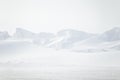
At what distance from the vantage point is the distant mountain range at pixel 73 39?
238cm

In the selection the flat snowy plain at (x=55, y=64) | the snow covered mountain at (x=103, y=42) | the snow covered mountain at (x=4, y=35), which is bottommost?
the flat snowy plain at (x=55, y=64)

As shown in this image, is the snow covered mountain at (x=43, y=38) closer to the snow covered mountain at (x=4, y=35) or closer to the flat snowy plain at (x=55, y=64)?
the flat snowy plain at (x=55, y=64)

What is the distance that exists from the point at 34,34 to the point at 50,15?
30 centimetres

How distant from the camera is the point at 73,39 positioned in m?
2.43

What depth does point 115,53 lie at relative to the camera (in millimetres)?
2340

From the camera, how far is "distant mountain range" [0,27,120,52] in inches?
93.7

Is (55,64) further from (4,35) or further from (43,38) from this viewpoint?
(4,35)

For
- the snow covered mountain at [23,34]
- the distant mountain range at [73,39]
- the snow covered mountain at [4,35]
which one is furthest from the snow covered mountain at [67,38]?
the snow covered mountain at [4,35]

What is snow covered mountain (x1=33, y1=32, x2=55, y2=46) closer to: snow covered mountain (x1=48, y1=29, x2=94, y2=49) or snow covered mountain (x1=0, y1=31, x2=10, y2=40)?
snow covered mountain (x1=48, y1=29, x2=94, y2=49)

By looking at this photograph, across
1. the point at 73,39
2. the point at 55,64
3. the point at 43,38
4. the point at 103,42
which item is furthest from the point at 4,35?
the point at 103,42

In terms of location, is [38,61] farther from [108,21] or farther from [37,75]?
[108,21]

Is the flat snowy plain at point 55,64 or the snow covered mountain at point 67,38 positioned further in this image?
the snow covered mountain at point 67,38

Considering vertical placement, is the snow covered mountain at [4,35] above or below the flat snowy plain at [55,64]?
above

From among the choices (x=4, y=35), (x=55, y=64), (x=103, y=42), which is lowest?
(x=55, y=64)
